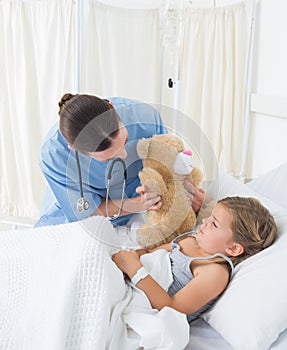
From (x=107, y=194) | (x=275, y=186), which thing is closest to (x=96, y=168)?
(x=107, y=194)

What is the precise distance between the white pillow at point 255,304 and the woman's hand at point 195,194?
8.0 inches

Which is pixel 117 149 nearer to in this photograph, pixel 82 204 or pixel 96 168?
pixel 96 168

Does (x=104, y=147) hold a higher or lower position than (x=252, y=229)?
higher

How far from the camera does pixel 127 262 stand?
1208 millimetres

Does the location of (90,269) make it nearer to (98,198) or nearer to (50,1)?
(98,198)

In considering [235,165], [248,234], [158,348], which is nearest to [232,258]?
[248,234]

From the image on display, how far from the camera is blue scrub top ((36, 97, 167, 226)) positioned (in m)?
1.18

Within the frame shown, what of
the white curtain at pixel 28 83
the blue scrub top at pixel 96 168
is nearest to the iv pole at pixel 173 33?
the white curtain at pixel 28 83

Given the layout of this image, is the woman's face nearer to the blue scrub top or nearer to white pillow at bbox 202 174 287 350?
the blue scrub top

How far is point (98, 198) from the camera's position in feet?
4.21

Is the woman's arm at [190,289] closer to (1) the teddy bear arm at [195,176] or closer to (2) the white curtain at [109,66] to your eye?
(1) the teddy bear arm at [195,176]

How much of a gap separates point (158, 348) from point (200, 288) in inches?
8.7

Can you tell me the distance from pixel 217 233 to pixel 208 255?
7 cm

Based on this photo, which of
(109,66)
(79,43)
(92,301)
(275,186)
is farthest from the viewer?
(109,66)
